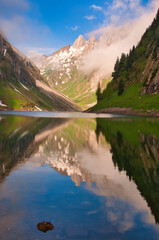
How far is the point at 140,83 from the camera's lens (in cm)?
14988

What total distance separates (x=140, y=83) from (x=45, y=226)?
151m

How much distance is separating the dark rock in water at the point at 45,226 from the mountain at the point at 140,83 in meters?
106

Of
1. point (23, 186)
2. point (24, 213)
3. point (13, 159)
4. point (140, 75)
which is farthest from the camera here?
point (140, 75)

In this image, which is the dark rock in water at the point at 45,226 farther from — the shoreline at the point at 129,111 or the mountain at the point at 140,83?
the mountain at the point at 140,83

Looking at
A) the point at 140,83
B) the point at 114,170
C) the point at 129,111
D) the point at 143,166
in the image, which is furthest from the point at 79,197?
the point at 140,83

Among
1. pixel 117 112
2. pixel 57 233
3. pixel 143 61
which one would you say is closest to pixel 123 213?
pixel 57 233

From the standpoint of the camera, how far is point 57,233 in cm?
699

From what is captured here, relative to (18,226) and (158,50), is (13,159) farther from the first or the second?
(158,50)

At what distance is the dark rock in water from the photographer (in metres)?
7.17

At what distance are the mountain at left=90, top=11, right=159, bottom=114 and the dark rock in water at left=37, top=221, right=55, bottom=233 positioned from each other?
347 ft

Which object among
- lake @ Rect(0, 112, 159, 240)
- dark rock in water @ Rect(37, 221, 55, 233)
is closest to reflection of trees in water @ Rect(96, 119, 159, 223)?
lake @ Rect(0, 112, 159, 240)

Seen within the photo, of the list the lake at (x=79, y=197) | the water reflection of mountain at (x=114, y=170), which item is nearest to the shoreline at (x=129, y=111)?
the water reflection of mountain at (x=114, y=170)

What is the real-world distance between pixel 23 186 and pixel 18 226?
3977mm

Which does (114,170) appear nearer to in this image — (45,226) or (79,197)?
(79,197)
